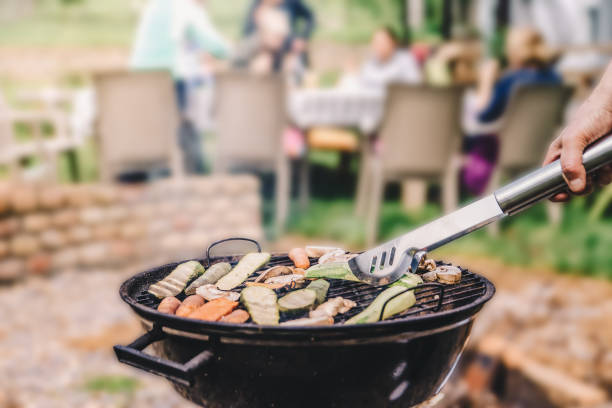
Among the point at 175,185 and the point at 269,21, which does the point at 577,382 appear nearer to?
the point at 175,185

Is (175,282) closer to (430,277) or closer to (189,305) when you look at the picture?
(189,305)

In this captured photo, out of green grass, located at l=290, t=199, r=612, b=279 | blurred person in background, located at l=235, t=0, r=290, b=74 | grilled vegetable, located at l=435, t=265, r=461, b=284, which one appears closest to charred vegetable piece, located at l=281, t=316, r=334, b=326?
grilled vegetable, located at l=435, t=265, r=461, b=284

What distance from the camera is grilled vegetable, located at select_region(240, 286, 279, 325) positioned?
116 centimetres

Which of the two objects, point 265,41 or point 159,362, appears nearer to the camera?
point 159,362

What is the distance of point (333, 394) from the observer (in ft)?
3.85

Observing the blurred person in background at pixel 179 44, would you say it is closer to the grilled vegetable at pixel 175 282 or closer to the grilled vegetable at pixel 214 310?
the grilled vegetable at pixel 175 282

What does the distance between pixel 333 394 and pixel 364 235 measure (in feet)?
12.7

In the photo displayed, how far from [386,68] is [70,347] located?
13.4 feet

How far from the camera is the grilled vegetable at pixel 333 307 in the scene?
1.21 meters

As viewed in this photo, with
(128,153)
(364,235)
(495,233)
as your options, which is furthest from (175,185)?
(495,233)

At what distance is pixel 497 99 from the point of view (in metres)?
5.01

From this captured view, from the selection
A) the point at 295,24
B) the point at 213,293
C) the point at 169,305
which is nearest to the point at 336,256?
the point at 213,293

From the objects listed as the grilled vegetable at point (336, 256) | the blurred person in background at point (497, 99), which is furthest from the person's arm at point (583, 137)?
the blurred person in background at point (497, 99)

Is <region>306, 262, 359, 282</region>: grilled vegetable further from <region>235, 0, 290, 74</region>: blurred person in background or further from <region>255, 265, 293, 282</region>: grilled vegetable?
<region>235, 0, 290, 74</region>: blurred person in background
